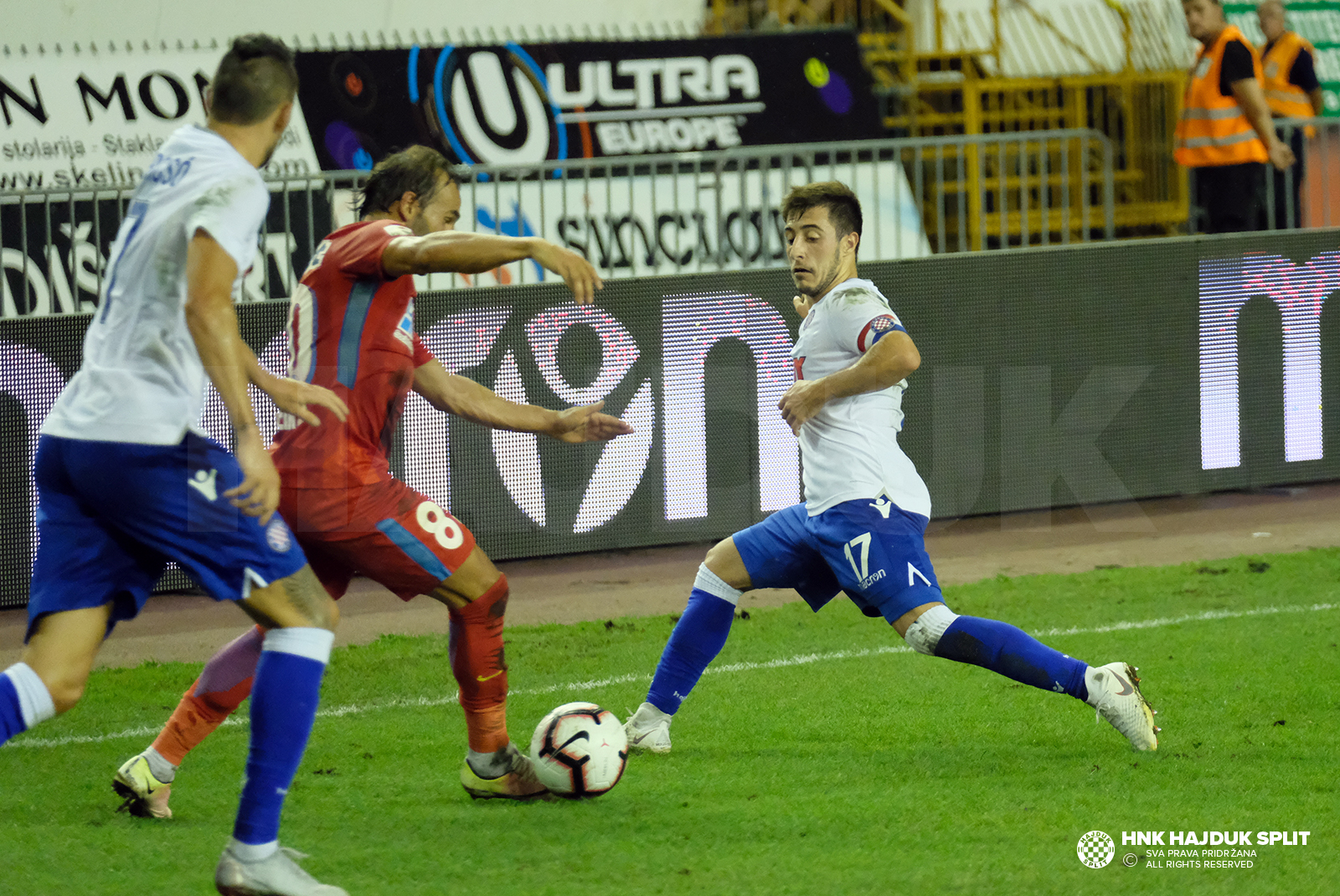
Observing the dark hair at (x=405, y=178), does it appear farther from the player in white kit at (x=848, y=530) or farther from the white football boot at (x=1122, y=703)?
the white football boot at (x=1122, y=703)

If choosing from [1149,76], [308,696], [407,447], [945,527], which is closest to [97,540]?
[308,696]

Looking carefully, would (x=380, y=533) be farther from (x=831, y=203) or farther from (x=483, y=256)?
(x=831, y=203)

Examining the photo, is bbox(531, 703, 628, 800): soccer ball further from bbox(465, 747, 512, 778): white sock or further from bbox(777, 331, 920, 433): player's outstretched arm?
bbox(777, 331, 920, 433): player's outstretched arm

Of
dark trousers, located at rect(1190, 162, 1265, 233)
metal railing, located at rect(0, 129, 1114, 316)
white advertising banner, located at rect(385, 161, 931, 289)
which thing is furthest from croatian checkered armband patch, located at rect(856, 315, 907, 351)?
dark trousers, located at rect(1190, 162, 1265, 233)

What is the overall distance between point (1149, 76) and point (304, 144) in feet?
27.8

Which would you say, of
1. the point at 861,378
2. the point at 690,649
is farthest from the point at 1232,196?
the point at 690,649

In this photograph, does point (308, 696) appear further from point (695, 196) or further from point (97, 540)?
point (695, 196)

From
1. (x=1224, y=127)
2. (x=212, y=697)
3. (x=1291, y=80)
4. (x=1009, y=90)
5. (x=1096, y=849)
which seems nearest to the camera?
(x=1096, y=849)

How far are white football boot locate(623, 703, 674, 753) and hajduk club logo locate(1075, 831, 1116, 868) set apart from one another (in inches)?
61.6

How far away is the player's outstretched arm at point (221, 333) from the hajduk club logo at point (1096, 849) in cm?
235

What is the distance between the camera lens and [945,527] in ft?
33.1

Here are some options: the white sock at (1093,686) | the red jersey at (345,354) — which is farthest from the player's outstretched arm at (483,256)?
the white sock at (1093,686)

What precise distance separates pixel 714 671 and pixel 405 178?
9.14ft

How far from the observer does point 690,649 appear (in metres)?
5.59
